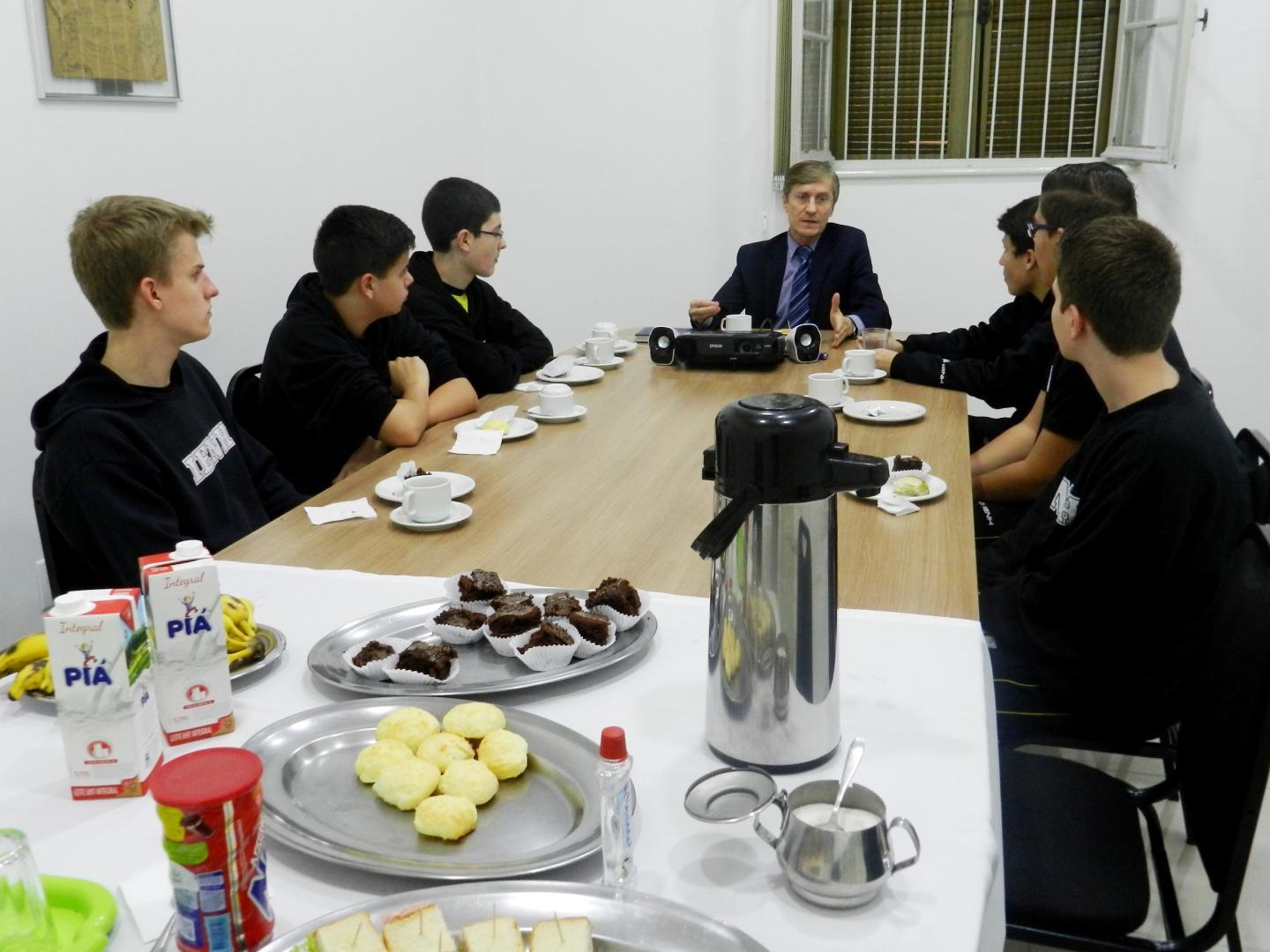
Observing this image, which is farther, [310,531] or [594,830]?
[310,531]

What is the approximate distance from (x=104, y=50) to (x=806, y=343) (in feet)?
6.65

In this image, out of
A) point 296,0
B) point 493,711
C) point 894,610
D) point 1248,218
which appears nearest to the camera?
point 493,711

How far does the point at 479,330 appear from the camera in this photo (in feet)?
10.8

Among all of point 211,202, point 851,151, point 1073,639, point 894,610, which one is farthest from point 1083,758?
point 851,151

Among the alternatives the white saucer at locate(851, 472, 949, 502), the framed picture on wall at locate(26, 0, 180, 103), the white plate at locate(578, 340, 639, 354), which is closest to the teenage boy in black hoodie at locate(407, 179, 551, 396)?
Answer: the white plate at locate(578, 340, 639, 354)

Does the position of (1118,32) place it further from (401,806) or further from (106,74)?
(401,806)

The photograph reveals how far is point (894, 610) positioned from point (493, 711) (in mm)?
568

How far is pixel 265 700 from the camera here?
113 cm

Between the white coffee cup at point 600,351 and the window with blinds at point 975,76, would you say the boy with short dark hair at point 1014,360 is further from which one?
the window with blinds at point 975,76

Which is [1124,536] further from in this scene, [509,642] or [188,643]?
[188,643]

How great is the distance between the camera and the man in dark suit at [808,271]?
3789 millimetres

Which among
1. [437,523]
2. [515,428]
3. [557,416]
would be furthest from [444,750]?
[557,416]

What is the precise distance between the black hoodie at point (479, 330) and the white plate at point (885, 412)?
0.91 meters

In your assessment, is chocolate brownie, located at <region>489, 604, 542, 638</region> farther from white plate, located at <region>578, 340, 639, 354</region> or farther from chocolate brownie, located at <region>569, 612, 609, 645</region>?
white plate, located at <region>578, 340, 639, 354</region>
